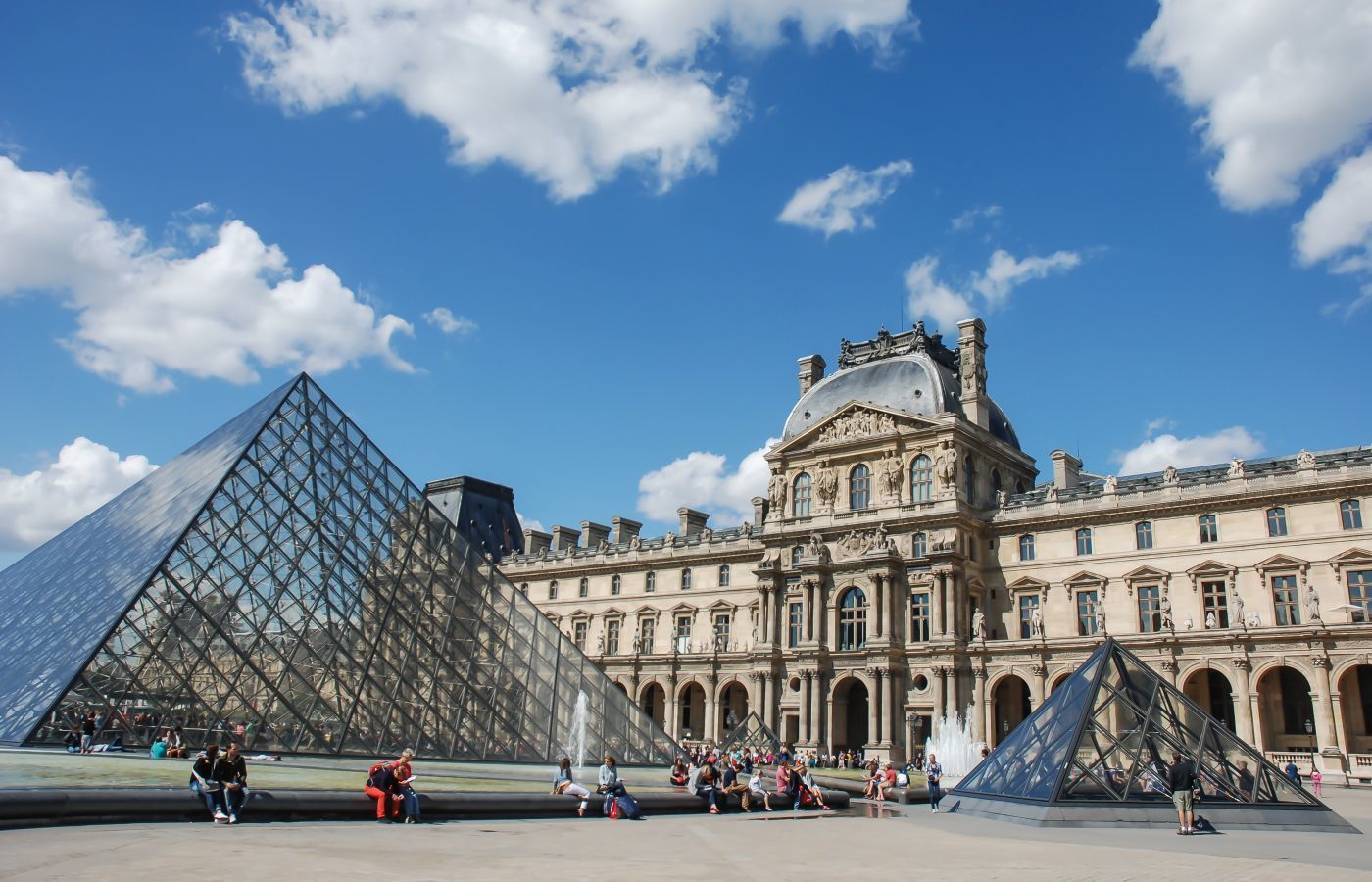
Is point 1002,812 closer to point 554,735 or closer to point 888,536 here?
point 554,735

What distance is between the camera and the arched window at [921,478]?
4491cm

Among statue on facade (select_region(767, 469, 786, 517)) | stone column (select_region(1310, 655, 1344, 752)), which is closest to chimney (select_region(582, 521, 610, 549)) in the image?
statue on facade (select_region(767, 469, 786, 517))

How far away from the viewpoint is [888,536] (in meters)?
45.2

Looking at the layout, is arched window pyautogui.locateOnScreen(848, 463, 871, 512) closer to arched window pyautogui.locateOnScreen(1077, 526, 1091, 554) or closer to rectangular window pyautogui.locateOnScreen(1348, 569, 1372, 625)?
arched window pyautogui.locateOnScreen(1077, 526, 1091, 554)

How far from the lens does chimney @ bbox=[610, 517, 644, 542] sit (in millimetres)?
61406

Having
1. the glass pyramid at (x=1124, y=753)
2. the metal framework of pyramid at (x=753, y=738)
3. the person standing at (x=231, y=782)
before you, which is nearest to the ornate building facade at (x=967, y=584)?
the metal framework of pyramid at (x=753, y=738)

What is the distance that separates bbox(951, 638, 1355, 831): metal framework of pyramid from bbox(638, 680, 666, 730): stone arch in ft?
114

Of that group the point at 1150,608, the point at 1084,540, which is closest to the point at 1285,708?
the point at 1150,608

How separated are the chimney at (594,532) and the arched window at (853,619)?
21.0 meters

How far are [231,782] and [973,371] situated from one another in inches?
1600

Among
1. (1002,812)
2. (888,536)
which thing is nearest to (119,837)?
(1002,812)

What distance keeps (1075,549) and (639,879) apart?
122 feet

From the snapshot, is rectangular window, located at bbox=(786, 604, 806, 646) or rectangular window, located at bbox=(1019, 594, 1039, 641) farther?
rectangular window, located at bbox=(786, 604, 806, 646)

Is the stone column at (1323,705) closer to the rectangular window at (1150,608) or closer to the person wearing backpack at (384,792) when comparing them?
the rectangular window at (1150,608)
